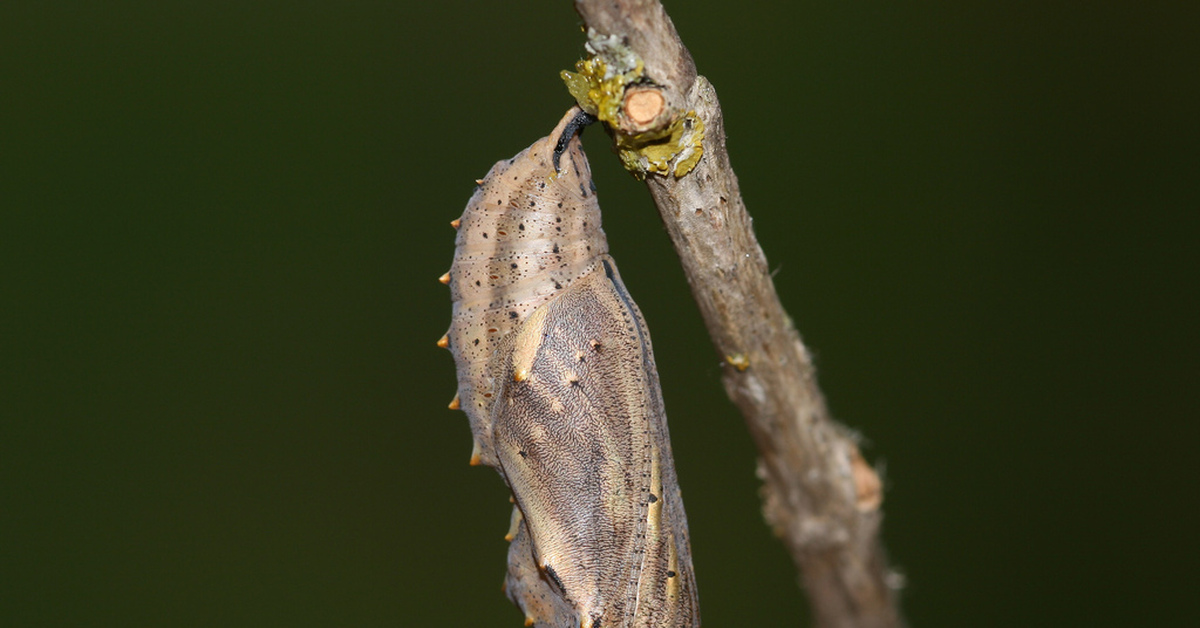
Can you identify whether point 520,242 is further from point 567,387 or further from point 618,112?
point 618,112

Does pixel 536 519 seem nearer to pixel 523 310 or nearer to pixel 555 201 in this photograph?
pixel 523 310

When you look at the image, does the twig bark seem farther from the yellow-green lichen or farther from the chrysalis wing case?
the chrysalis wing case

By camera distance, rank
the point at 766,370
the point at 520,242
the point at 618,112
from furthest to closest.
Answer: the point at 766,370, the point at 520,242, the point at 618,112

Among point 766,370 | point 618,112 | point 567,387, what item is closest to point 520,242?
point 567,387

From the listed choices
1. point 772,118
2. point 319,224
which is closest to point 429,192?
point 319,224

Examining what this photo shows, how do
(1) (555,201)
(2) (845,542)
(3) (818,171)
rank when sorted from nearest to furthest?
1. (1) (555,201)
2. (2) (845,542)
3. (3) (818,171)

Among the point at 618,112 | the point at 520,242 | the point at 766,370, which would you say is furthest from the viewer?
the point at 766,370
